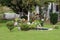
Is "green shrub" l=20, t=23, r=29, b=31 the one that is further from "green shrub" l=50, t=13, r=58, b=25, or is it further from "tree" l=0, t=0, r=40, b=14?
"green shrub" l=50, t=13, r=58, b=25

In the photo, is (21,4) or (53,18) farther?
(21,4)

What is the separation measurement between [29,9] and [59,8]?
6758 mm

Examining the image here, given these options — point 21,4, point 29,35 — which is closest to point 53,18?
point 21,4

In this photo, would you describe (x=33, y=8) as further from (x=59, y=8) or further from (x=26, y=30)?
(x=26, y=30)

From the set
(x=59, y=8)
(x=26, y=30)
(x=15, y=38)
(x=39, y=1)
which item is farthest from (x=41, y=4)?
(x=15, y=38)

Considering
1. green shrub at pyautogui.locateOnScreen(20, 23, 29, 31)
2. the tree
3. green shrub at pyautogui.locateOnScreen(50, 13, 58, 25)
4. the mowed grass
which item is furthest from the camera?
green shrub at pyautogui.locateOnScreen(50, 13, 58, 25)

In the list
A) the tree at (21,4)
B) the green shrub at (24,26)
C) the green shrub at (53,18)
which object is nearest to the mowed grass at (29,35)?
the green shrub at (24,26)

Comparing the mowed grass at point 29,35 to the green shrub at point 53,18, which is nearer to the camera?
the mowed grass at point 29,35

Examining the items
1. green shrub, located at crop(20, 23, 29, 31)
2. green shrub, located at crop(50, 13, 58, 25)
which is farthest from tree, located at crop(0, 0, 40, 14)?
green shrub, located at crop(20, 23, 29, 31)

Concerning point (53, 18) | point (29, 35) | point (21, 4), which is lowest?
point (53, 18)

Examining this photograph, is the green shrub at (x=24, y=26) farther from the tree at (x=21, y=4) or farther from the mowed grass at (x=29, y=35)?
the tree at (x=21, y=4)

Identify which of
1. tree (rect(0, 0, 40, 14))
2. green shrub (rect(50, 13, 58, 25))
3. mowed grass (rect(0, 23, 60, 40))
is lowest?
green shrub (rect(50, 13, 58, 25))

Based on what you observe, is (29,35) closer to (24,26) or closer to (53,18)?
(24,26)

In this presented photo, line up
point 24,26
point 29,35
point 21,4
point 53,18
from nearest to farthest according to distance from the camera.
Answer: point 29,35, point 24,26, point 53,18, point 21,4
